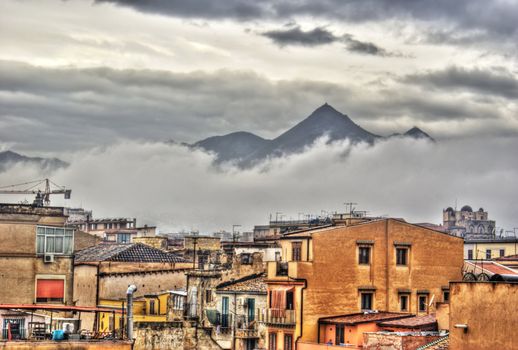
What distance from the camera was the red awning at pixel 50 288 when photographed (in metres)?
83.3

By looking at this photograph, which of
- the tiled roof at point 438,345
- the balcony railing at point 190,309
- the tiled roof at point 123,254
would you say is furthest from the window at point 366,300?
the tiled roof at point 123,254

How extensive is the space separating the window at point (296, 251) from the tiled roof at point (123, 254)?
2009 cm

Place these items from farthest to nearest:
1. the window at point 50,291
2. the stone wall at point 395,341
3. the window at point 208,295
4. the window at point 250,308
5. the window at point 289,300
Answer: the window at point 50,291, the window at point 208,295, the window at point 250,308, the window at point 289,300, the stone wall at point 395,341

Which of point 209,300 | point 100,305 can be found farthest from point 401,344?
point 100,305

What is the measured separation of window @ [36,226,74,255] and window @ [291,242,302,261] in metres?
19.4

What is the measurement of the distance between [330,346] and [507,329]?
17.9 meters

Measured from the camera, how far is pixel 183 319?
234 feet

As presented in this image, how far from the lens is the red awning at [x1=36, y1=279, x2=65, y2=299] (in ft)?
273

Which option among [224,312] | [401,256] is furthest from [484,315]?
[224,312]

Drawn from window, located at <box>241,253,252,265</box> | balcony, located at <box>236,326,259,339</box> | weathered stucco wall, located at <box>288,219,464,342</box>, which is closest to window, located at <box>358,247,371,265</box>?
weathered stucco wall, located at <box>288,219,464,342</box>

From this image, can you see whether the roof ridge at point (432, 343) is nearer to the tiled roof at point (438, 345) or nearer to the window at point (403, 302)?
the tiled roof at point (438, 345)

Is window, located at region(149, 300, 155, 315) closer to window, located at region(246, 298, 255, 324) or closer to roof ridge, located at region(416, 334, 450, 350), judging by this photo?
window, located at region(246, 298, 255, 324)

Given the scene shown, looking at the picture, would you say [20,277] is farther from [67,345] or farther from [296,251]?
[67,345]

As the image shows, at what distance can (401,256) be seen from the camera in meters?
75.4
